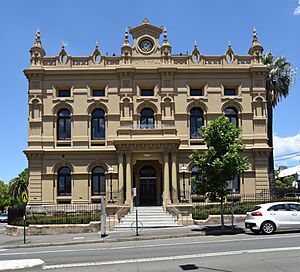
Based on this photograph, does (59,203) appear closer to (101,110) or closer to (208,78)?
(101,110)

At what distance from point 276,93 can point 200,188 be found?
65.8 feet

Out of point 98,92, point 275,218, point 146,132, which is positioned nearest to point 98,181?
point 146,132

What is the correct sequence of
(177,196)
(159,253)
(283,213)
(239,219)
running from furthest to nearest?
(177,196) → (239,219) → (283,213) → (159,253)

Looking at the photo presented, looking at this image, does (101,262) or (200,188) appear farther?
(200,188)

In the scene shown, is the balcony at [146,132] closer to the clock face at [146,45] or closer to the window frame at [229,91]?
the window frame at [229,91]

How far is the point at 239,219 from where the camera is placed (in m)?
24.4

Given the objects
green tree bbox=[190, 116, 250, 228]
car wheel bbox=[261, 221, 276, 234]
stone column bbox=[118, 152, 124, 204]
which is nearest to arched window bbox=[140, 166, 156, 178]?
stone column bbox=[118, 152, 124, 204]

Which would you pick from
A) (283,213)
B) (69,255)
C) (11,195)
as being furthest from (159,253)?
(11,195)

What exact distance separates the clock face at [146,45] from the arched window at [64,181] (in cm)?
1187

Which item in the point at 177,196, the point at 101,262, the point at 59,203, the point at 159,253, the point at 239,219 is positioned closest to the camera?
the point at 101,262

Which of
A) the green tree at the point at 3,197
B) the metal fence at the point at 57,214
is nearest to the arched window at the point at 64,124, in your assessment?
the metal fence at the point at 57,214

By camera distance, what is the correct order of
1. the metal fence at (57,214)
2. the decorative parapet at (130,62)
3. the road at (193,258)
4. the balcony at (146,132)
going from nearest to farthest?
the road at (193,258)
the metal fence at (57,214)
the balcony at (146,132)
the decorative parapet at (130,62)

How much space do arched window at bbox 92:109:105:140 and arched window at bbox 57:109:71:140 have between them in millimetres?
2043

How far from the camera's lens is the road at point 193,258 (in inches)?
418
